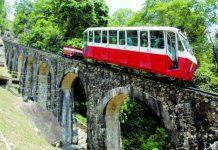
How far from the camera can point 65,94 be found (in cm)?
1923

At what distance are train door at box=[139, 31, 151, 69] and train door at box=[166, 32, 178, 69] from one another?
92 centimetres

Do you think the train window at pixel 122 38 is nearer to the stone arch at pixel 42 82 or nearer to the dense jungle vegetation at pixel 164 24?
the dense jungle vegetation at pixel 164 24

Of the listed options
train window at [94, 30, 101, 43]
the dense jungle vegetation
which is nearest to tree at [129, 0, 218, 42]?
the dense jungle vegetation

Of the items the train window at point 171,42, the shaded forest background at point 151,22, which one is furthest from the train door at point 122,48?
the shaded forest background at point 151,22

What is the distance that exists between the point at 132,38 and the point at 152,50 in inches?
59.5

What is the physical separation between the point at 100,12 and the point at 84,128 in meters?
12.7

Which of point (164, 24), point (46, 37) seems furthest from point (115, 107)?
point (46, 37)

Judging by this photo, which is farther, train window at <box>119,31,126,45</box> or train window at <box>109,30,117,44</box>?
train window at <box>109,30,117,44</box>

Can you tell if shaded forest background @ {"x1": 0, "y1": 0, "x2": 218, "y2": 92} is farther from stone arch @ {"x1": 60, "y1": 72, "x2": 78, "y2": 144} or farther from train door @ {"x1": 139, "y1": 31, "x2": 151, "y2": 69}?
stone arch @ {"x1": 60, "y1": 72, "x2": 78, "y2": 144}

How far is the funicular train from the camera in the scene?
9633mm

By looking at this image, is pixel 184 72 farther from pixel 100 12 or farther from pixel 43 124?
pixel 100 12

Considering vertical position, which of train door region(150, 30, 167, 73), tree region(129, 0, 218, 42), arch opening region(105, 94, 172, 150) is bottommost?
arch opening region(105, 94, 172, 150)

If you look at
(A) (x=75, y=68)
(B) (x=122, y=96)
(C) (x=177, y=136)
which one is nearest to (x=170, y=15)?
(A) (x=75, y=68)

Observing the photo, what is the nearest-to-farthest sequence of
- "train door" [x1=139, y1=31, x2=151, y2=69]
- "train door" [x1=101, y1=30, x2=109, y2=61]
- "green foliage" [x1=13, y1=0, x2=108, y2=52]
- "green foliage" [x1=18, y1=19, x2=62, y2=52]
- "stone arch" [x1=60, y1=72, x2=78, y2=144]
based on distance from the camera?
"train door" [x1=139, y1=31, x2=151, y2=69] → "train door" [x1=101, y1=30, x2=109, y2=61] → "stone arch" [x1=60, y1=72, x2=78, y2=144] → "green foliage" [x1=13, y1=0, x2=108, y2=52] → "green foliage" [x1=18, y1=19, x2=62, y2=52]
